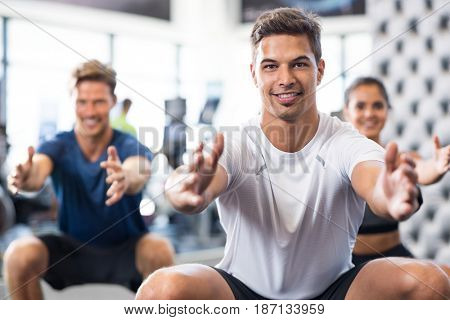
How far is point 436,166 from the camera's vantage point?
1.21 metres

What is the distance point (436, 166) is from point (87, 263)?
883mm

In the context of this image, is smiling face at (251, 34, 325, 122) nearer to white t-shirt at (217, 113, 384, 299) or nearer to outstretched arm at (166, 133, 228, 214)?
white t-shirt at (217, 113, 384, 299)

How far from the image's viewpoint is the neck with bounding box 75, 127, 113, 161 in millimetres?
1395

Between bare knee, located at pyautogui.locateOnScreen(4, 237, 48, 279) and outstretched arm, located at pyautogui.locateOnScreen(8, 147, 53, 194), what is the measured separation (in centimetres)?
15

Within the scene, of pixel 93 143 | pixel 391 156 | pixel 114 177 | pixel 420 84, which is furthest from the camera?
pixel 420 84

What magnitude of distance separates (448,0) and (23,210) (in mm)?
1987

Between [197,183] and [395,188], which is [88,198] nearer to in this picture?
[197,183]

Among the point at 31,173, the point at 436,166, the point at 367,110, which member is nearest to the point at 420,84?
the point at 367,110

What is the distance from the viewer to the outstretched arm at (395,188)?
0.67 metres

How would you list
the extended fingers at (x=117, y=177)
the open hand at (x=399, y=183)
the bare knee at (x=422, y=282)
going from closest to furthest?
the open hand at (x=399, y=183), the bare knee at (x=422, y=282), the extended fingers at (x=117, y=177)

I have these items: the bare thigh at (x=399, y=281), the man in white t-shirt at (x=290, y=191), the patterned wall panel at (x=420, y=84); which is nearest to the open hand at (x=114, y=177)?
the man in white t-shirt at (x=290, y=191)

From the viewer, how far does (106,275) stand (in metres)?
1.38

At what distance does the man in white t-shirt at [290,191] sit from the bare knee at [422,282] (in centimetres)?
1

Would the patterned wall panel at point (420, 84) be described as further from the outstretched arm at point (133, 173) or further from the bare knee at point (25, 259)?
the bare knee at point (25, 259)
